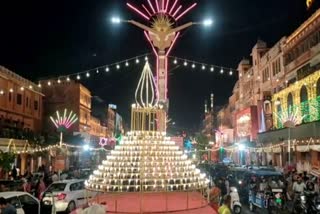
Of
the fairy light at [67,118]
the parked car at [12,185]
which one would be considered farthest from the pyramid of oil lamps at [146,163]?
the fairy light at [67,118]

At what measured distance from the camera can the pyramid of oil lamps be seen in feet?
37.7

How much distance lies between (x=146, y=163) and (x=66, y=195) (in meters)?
8.03

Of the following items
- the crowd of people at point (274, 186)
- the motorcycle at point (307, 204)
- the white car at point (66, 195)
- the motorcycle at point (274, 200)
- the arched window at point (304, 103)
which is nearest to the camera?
the motorcycle at point (307, 204)

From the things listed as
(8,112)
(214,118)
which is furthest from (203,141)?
(8,112)

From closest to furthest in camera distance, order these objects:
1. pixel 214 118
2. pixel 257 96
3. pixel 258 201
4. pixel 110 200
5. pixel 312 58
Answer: pixel 110 200, pixel 258 201, pixel 312 58, pixel 257 96, pixel 214 118

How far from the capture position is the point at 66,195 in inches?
723

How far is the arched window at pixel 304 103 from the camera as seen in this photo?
32.1m

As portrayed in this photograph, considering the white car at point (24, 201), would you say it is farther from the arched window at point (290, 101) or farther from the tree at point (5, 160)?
the arched window at point (290, 101)

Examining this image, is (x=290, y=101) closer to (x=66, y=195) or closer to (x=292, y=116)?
(x=292, y=116)

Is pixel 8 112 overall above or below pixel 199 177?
above

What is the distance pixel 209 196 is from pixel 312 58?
20.6 meters

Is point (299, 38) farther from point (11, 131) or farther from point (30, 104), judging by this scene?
point (30, 104)

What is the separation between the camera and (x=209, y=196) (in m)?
15.0

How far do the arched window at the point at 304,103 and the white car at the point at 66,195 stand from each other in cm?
2023
